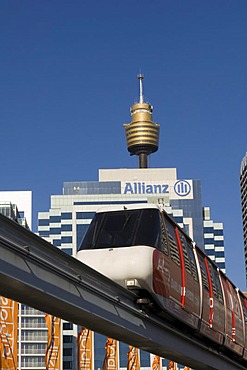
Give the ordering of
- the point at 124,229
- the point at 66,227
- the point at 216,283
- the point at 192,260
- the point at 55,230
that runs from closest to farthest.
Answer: the point at 124,229, the point at 192,260, the point at 216,283, the point at 66,227, the point at 55,230

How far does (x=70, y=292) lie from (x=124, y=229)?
4.49m

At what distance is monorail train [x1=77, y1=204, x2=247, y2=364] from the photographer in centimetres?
1870

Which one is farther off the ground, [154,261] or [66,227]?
[66,227]

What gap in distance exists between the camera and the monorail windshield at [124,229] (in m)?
19.4

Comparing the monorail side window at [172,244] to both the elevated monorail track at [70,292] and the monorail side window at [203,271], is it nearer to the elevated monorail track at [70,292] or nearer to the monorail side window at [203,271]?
the elevated monorail track at [70,292]

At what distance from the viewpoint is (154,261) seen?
18.8m

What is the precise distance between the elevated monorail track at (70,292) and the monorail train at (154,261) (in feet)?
1.76

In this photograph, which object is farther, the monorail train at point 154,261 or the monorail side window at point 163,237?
the monorail side window at point 163,237

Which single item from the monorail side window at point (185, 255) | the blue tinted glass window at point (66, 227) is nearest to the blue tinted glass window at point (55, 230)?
the blue tinted glass window at point (66, 227)

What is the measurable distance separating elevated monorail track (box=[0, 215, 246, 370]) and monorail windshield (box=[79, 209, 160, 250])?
1.49 meters

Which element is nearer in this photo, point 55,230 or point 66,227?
point 66,227

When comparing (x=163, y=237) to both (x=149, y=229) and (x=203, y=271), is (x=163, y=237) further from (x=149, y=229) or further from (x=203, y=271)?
(x=203, y=271)

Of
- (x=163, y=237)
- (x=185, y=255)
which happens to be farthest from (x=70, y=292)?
(x=185, y=255)

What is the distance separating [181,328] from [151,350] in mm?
1182
